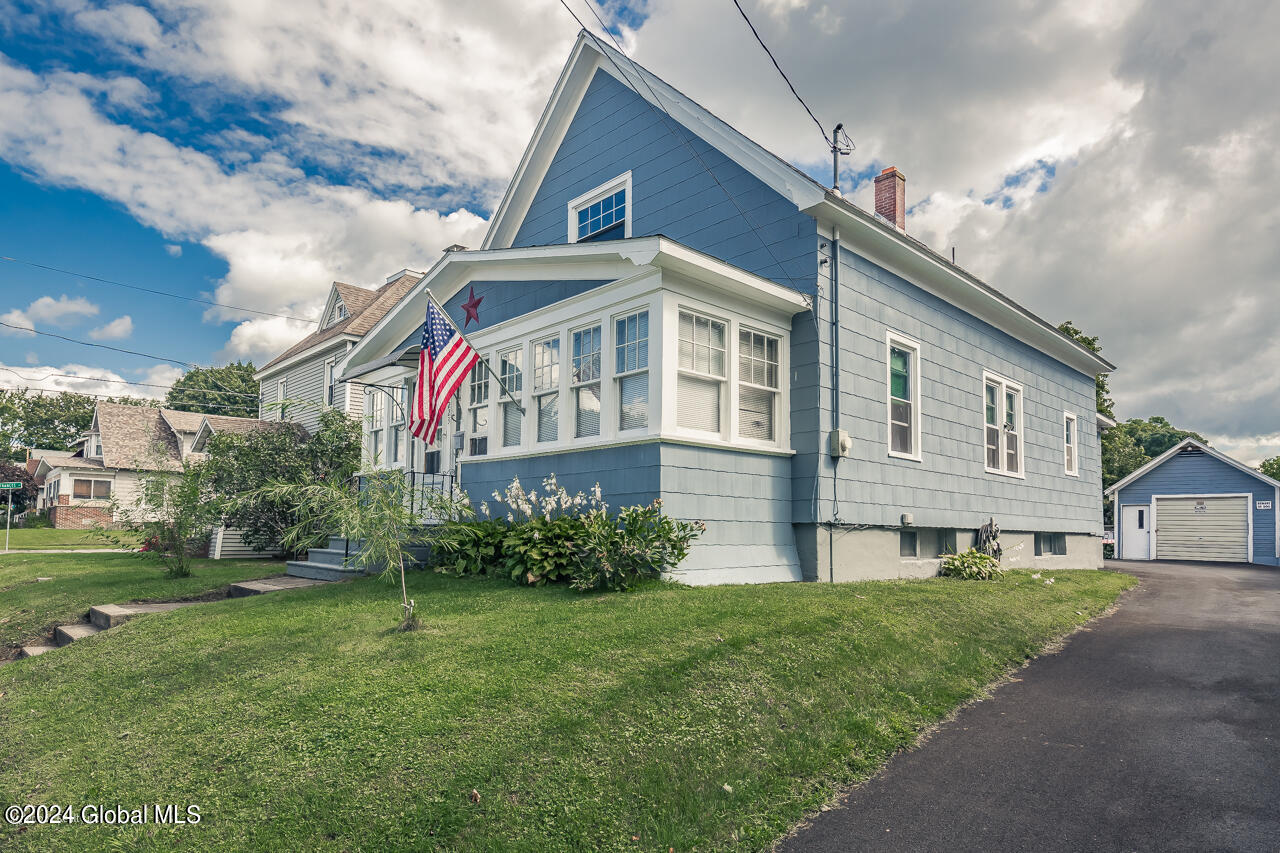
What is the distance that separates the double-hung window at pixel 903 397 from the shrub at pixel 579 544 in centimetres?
434

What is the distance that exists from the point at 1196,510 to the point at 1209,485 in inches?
38.7

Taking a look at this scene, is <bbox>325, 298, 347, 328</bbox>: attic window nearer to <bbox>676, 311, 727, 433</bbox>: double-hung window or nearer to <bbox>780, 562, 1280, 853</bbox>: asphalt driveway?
<bbox>676, 311, 727, 433</bbox>: double-hung window

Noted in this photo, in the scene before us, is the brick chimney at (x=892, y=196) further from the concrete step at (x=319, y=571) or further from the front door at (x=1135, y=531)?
the front door at (x=1135, y=531)

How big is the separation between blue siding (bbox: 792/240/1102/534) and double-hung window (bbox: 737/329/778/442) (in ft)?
1.24

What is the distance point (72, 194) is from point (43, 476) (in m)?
33.8

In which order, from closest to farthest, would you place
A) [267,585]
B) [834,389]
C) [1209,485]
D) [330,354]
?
1. [834,389]
2. [267,585]
3. [330,354]
4. [1209,485]

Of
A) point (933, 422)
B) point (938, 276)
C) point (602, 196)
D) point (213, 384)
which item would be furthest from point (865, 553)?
point (213, 384)

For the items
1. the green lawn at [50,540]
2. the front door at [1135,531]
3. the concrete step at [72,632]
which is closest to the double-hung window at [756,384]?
the concrete step at [72,632]

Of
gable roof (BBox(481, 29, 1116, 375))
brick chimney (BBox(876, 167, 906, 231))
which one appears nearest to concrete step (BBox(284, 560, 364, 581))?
gable roof (BBox(481, 29, 1116, 375))

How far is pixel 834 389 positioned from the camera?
9.77 metres

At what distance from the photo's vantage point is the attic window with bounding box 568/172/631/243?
12617mm

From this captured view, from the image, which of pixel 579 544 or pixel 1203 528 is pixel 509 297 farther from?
pixel 1203 528

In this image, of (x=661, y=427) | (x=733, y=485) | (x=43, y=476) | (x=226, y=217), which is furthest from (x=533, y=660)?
(x=43, y=476)

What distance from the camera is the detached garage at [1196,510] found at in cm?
2464
